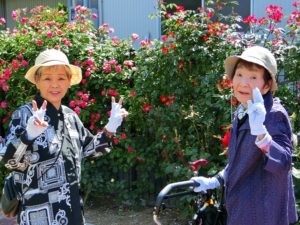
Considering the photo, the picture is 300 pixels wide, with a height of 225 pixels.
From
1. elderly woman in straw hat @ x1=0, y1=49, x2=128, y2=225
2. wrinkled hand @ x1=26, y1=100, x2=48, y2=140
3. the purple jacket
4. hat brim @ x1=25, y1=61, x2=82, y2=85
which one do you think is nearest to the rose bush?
hat brim @ x1=25, y1=61, x2=82, y2=85

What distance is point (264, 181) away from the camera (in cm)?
221

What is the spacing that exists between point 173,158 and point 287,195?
262 centimetres

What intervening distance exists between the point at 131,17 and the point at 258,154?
7.14 meters

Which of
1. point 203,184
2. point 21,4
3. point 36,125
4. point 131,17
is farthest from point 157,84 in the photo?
point 21,4

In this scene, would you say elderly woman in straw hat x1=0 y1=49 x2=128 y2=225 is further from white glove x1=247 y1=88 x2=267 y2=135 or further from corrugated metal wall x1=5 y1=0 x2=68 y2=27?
corrugated metal wall x1=5 y1=0 x2=68 y2=27

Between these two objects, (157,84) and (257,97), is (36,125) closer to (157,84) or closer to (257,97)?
(257,97)

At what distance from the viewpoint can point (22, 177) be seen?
2.84 metres

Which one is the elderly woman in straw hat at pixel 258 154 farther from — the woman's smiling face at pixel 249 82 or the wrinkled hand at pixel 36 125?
the wrinkled hand at pixel 36 125

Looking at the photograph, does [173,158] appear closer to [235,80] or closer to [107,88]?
[107,88]

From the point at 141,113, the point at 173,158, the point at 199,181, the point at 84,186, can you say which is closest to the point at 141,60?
the point at 141,113

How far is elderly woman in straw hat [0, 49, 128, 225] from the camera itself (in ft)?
9.00

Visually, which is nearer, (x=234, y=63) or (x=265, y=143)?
(x=265, y=143)

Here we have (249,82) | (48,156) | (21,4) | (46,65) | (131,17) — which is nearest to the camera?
(249,82)

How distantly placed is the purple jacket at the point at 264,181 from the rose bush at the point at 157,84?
191 cm
